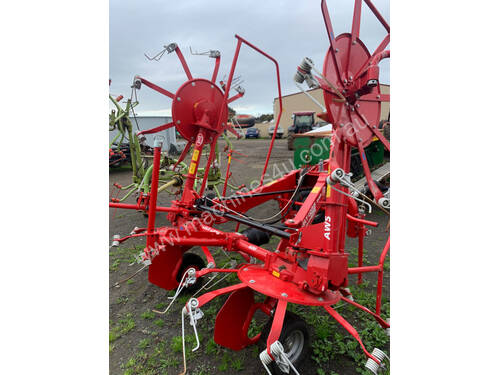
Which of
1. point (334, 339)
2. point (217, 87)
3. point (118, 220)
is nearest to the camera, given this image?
point (334, 339)

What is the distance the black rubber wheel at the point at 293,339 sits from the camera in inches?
91.6

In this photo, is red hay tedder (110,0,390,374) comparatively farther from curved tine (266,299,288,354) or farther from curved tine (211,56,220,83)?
curved tine (211,56,220,83)

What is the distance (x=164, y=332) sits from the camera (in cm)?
313

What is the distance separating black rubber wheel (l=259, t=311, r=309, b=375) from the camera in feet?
7.63

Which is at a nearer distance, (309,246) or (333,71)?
(333,71)

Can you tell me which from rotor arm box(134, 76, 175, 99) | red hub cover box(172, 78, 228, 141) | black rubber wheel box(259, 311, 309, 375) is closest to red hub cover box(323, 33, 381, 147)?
black rubber wheel box(259, 311, 309, 375)

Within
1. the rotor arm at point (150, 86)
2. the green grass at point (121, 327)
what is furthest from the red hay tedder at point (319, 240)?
the rotor arm at point (150, 86)

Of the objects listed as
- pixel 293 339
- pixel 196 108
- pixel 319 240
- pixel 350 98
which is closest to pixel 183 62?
pixel 196 108

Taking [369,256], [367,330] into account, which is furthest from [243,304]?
[369,256]

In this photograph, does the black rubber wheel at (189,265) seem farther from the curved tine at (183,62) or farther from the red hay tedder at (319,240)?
the curved tine at (183,62)

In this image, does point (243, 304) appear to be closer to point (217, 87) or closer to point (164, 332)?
point (164, 332)

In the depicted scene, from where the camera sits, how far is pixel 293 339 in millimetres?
2480

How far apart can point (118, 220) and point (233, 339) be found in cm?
531

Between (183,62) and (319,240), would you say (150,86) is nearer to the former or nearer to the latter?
(183,62)
